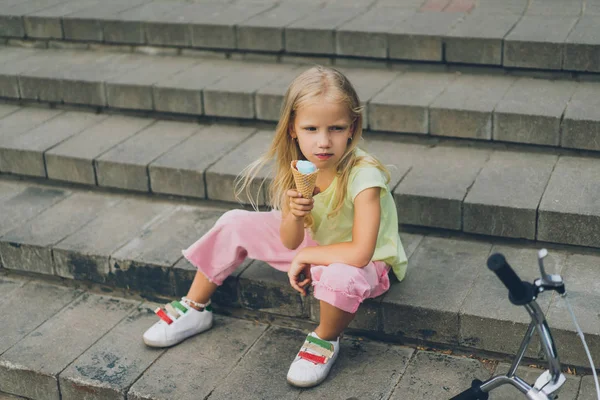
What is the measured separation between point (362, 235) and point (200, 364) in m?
0.83

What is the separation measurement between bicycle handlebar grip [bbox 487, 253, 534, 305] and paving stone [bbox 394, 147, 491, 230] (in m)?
1.54

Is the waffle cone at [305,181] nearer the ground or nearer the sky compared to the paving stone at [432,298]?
nearer the sky

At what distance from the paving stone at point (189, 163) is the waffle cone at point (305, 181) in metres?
1.22

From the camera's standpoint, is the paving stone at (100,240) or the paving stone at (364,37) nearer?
the paving stone at (100,240)

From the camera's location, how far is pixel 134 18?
5039 millimetres

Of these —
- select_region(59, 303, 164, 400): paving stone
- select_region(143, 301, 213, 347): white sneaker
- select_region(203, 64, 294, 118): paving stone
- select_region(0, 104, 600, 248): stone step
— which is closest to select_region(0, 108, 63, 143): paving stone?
select_region(0, 104, 600, 248): stone step

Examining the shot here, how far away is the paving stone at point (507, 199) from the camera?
3.35 metres

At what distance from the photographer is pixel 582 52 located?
4004mm

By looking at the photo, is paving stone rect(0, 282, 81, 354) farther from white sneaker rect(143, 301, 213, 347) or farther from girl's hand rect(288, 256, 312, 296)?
girl's hand rect(288, 256, 312, 296)

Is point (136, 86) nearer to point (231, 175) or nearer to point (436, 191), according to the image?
point (231, 175)

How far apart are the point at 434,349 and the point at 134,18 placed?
3.01 meters

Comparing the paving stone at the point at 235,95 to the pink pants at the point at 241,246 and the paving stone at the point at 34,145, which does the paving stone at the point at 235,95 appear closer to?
the paving stone at the point at 34,145

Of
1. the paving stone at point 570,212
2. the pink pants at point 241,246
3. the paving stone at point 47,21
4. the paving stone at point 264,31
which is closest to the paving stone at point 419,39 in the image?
the paving stone at point 264,31

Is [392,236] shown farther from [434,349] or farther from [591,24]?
[591,24]
